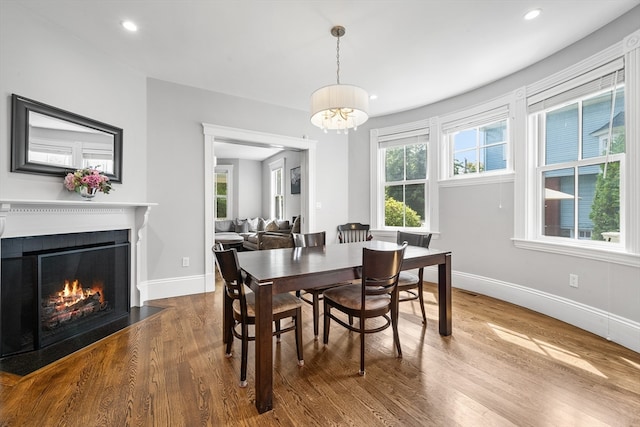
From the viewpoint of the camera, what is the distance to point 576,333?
8.20 ft

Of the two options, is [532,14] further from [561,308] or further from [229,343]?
[229,343]

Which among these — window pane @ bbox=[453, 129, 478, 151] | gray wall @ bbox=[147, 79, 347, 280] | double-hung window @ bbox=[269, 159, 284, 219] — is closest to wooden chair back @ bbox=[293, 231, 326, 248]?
gray wall @ bbox=[147, 79, 347, 280]

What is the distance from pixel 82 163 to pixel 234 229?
5.16m

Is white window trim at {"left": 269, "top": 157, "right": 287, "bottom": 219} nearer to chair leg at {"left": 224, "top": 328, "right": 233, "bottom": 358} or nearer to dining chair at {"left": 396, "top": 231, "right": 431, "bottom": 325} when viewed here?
dining chair at {"left": 396, "top": 231, "right": 431, "bottom": 325}

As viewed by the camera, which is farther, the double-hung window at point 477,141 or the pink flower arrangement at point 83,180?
the double-hung window at point 477,141

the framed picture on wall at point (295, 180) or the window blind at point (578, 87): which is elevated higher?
the window blind at point (578, 87)

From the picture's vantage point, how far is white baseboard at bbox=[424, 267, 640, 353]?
7.42 ft

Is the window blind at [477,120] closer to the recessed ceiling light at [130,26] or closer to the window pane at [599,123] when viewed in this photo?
the window pane at [599,123]

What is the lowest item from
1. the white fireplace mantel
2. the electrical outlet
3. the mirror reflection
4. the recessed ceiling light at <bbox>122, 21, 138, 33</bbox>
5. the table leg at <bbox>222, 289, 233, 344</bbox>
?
the table leg at <bbox>222, 289, 233, 344</bbox>

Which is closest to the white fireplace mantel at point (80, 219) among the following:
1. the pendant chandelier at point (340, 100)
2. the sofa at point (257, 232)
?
the sofa at point (257, 232)

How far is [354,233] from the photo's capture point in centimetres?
455

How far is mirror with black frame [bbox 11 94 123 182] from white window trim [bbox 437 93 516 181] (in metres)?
4.14

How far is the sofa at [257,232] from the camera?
468 cm

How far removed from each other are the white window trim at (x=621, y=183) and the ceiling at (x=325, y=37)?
0.95ft
